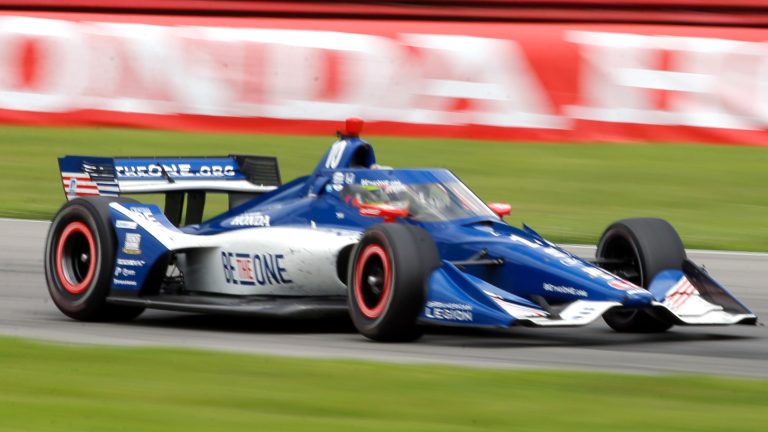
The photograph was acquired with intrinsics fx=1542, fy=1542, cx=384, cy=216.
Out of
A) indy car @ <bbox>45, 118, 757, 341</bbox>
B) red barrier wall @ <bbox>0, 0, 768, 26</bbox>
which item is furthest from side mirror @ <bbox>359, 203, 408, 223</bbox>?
red barrier wall @ <bbox>0, 0, 768, 26</bbox>

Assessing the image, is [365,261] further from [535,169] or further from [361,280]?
[535,169]

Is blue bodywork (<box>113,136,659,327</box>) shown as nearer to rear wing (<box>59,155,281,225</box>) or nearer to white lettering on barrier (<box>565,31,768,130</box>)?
rear wing (<box>59,155,281,225</box>)

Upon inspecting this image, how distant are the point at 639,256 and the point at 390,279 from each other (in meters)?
1.69

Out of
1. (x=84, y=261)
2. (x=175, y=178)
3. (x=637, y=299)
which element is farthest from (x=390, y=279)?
(x=175, y=178)

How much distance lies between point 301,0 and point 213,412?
14509 millimetres

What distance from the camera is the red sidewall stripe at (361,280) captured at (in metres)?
8.51

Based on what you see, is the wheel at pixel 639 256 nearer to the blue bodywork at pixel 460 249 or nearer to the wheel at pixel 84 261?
the blue bodywork at pixel 460 249

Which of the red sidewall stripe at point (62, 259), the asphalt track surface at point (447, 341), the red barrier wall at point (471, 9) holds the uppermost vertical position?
the red barrier wall at point (471, 9)

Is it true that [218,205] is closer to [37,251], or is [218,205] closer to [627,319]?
[37,251]

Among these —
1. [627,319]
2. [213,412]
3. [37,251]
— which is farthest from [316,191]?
[37,251]

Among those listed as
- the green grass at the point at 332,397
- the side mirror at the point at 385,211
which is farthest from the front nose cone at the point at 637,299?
the side mirror at the point at 385,211

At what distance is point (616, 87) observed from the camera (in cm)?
1811

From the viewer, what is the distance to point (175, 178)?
428 inches

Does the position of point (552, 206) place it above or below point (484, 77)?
below
